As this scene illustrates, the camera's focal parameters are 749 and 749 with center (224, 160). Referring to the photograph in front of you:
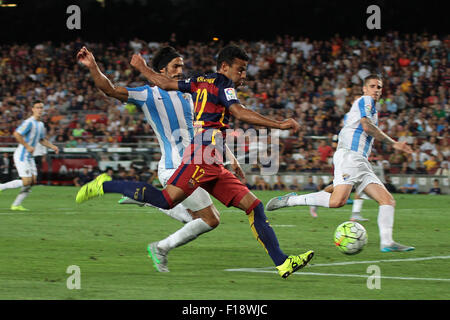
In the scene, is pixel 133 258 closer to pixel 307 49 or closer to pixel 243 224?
pixel 243 224

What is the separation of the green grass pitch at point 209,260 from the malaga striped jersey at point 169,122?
1.18m

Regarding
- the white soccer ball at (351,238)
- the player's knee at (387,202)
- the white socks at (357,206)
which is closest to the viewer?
the white soccer ball at (351,238)

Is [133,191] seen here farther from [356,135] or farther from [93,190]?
[356,135]

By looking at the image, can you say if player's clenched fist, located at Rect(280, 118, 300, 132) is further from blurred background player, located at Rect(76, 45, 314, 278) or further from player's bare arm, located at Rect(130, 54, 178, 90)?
player's bare arm, located at Rect(130, 54, 178, 90)

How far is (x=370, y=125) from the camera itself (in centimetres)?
966

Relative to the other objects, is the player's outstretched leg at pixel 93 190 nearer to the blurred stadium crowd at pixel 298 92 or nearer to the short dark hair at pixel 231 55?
the short dark hair at pixel 231 55

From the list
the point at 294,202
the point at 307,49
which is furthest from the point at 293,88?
the point at 294,202

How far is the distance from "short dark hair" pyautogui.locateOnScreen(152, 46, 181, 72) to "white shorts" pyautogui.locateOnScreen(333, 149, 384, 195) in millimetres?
2848

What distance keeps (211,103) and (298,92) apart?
20269 mm

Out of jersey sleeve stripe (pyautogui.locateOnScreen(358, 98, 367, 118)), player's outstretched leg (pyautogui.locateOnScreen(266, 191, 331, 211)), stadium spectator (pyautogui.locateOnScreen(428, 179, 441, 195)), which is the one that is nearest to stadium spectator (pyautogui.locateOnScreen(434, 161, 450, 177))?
stadium spectator (pyautogui.locateOnScreen(428, 179, 441, 195))

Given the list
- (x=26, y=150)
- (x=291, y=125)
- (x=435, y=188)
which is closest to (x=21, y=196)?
(x=26, y=150)

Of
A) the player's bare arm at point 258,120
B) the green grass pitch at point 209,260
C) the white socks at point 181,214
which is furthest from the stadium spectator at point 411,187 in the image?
the player's bare arm at point 258,120

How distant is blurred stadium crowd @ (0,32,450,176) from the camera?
22772 millimetres

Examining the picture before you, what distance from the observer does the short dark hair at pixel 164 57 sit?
8438 millimetres
